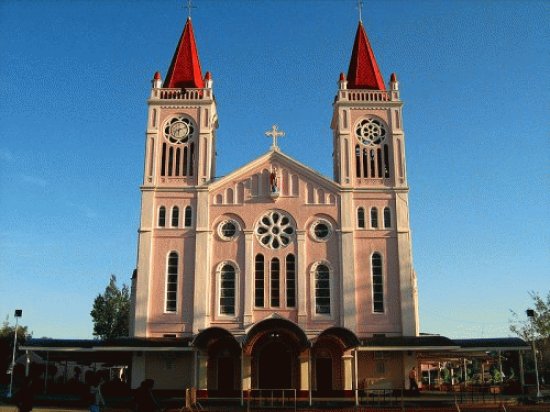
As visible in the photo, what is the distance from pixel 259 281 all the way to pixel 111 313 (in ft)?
129

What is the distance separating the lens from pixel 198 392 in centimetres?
3195

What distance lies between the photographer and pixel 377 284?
34.8 meters

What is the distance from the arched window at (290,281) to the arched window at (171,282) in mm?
6214

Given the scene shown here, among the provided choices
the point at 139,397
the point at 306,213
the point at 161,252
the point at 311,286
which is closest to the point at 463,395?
the point at 311,286

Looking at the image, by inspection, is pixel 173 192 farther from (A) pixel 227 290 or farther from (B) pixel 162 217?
(A) pixel 227 290

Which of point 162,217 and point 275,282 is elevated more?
point 162,217

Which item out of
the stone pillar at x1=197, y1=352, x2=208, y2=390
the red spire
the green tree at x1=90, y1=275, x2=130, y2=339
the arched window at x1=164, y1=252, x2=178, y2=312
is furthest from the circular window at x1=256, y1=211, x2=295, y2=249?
the green tree at x1=90, y1=275, x2=130, y2=339

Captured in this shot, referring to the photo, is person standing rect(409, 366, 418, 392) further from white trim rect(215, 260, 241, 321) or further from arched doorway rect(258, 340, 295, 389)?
white trim rect(215, 260, 241, 321)

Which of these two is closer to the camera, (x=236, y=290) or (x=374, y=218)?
(x=236, y=290)

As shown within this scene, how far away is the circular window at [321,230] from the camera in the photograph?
35594 mm

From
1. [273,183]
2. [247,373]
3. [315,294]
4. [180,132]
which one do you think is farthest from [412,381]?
→ [180,132]

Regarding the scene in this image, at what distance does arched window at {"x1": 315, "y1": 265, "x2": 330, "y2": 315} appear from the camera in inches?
1359

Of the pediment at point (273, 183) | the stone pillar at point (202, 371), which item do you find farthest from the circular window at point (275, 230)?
the stone pillar at point (202, 371)

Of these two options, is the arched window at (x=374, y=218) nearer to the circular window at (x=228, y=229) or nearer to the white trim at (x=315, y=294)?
the white trim at (x=315, y=294)
